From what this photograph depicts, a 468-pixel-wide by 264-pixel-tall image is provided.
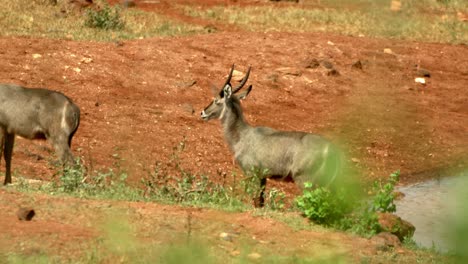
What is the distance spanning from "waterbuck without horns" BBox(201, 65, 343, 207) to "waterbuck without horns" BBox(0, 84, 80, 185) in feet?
5.56

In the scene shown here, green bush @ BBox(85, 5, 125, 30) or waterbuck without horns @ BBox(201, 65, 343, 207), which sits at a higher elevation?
green bush @ BBox(85, 5, 125, 30)

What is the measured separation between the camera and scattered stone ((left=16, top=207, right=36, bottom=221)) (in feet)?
23.3

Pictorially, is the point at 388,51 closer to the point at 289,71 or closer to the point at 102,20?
the point at 289,71

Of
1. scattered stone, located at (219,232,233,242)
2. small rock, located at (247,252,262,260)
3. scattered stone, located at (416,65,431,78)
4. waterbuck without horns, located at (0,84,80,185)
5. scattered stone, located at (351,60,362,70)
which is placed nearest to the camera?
small rock, located at (247,252,262,260)

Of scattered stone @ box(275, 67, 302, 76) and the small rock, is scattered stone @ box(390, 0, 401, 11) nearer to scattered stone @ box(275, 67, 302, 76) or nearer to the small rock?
the small rock

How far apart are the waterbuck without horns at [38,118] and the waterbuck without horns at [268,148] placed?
5.56 feet

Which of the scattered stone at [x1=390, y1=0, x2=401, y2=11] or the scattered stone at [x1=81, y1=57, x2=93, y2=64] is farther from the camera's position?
the scattered stone at [x1=81, y1=57, x2=93, y2=64]

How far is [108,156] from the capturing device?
12828 mm

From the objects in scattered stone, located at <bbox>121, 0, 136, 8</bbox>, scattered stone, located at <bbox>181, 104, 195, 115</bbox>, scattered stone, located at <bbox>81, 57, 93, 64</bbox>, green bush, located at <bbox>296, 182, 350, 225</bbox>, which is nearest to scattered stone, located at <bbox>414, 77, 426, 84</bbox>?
scattered stone, located at <bbox>181, 104, 195, 115</bbox>

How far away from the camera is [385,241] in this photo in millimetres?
7836

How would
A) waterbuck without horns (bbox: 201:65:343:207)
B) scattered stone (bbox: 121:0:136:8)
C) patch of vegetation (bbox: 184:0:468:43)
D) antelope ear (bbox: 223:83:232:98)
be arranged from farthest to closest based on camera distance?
1. scattered stone (bbox: 121:0:136:8)
2. patch of vegetation (bbox: 184:0:468:43)
3. antelope ear (bbox: 223:83:232:98)
4. waterbuck without horns (bbox: 201:65:343:207)

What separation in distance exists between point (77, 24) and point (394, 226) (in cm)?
1207

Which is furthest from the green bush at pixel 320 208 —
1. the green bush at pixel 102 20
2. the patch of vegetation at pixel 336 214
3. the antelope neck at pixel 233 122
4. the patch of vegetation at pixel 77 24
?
the green bush at pixel 102 20

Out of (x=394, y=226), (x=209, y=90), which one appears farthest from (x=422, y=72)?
(x=394, y=226)
